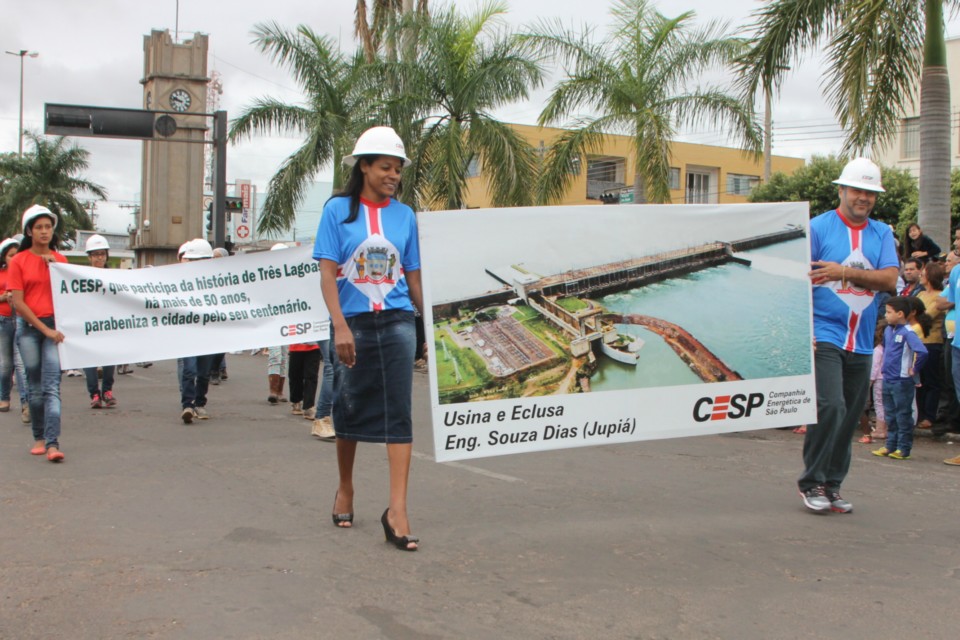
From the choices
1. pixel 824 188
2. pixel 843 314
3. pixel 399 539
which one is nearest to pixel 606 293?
pixel 843 314

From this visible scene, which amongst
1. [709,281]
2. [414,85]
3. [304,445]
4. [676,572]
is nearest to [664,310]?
[709,281]

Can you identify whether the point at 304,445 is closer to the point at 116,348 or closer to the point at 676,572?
the point at 116,348

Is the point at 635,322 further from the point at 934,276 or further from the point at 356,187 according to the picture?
the point at 934,276

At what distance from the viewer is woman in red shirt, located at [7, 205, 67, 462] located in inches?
299

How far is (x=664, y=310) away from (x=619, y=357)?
37 cm

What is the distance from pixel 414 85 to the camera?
69.3ft

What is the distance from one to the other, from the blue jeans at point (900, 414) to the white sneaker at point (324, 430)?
4958mm

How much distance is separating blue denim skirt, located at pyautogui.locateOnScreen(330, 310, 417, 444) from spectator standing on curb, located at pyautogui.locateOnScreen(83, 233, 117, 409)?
6.29 meters

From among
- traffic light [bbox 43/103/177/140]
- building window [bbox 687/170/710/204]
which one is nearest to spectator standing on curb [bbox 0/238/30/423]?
traffic light [bbox 43/103/177/140]

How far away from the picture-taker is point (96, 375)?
10.9 metres

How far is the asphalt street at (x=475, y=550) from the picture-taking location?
3959mm

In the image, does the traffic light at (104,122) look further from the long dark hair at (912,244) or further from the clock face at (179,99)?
the clock face at (179,99)

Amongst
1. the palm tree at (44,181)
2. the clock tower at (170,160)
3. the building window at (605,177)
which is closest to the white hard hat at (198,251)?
the building window at (605,177)

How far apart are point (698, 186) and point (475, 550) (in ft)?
161
